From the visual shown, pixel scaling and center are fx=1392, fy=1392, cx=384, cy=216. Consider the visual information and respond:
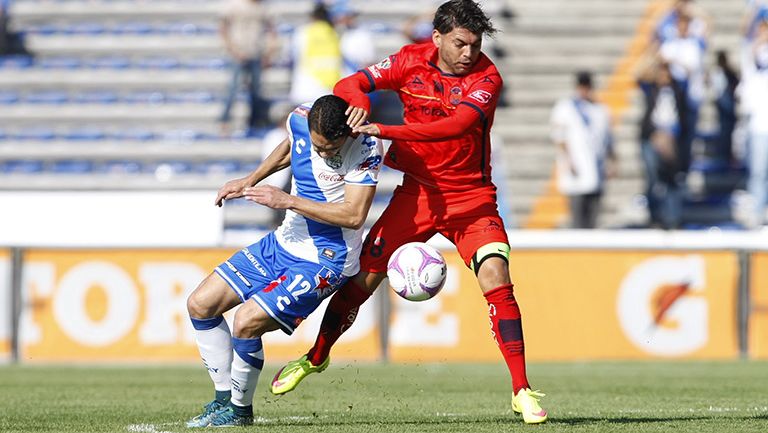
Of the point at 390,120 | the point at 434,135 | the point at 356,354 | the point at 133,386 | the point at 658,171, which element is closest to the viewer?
the point at 434,135

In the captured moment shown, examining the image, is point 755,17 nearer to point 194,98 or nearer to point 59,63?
point 194,98

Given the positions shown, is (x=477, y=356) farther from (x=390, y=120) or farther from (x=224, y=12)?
(x=224, y=12)

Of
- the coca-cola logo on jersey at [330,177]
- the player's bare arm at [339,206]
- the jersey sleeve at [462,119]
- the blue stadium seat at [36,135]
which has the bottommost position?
the blue stadium seat at [36,135]

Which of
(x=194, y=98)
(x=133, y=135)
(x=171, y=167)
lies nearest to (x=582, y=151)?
(x=171, y=167)

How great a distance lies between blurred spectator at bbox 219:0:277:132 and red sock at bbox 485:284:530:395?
36.5 feet

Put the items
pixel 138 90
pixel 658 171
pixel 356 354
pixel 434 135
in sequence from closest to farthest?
pixel 434 135
pixel 356 354
pixel 658 171
pixel 138 90

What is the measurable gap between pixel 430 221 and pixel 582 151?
8.55 m

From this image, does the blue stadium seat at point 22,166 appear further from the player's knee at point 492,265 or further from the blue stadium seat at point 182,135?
the player's knee at point 492,265

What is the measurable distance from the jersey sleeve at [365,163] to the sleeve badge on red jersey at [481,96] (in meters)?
0.62

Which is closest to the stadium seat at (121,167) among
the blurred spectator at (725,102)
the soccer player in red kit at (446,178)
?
the blurred spectator at (725,102)

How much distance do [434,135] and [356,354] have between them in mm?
6542

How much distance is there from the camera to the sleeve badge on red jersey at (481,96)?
7.98 meters

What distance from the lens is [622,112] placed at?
775 inches

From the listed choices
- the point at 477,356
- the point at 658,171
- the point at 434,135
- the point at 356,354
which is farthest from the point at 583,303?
the point at 434,135
